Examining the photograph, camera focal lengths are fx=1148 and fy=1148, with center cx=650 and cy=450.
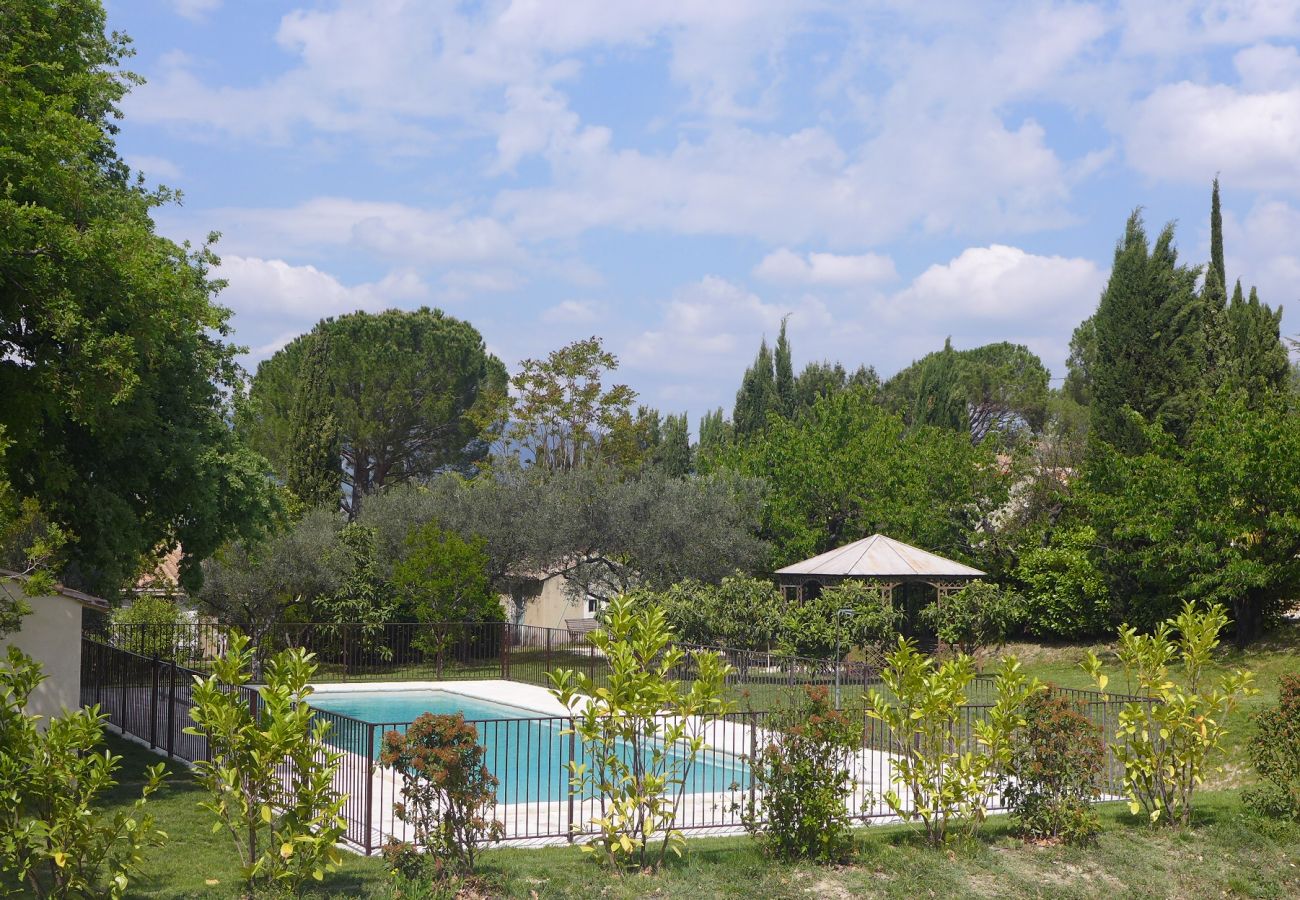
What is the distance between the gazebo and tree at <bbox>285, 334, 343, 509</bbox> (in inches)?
722

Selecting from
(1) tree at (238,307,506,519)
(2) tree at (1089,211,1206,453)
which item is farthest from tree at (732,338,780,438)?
(2) tree at (1089,211,1206,453)

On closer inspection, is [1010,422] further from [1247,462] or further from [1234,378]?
[1247,462]

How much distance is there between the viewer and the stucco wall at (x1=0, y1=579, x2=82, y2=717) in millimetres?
14586

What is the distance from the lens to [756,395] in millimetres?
53750

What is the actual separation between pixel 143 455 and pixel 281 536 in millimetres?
12077

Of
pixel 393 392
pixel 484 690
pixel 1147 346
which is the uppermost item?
pixel 393 392

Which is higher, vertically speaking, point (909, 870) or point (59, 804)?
point (59, 804)

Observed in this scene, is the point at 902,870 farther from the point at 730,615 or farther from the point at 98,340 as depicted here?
the point at 730,615

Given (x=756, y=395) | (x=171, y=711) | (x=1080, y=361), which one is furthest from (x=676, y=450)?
(x=171, y=711)

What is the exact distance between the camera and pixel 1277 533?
22.5 metres

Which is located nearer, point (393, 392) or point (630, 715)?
point (630, 715)

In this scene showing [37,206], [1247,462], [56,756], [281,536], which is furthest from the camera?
[281,536]

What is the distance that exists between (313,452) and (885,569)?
2165cm

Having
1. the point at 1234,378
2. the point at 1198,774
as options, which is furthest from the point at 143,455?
the point at 1234,378
